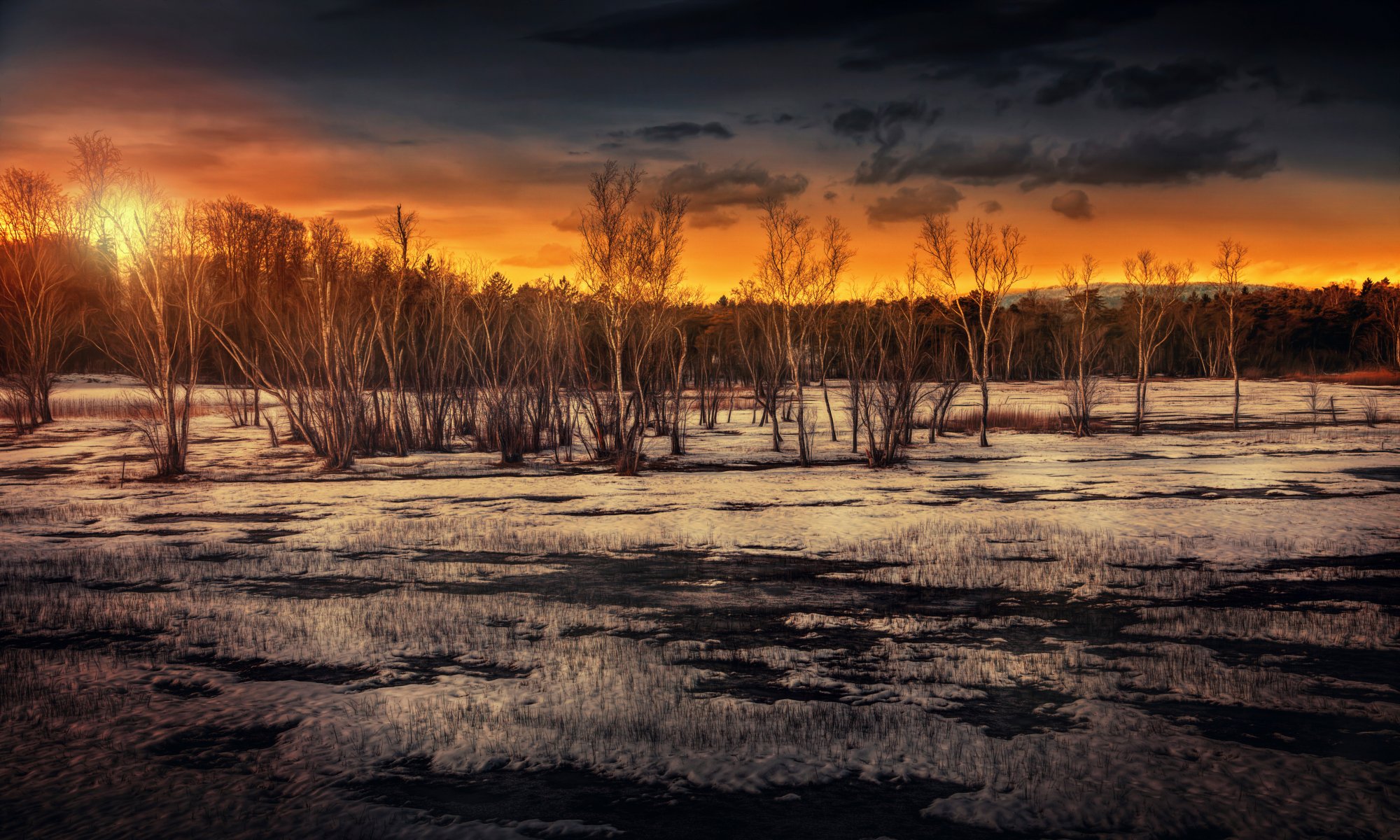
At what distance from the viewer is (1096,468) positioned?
2442 centimetres

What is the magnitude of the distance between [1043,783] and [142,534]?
588 inches

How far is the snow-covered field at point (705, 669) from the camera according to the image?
5.62m

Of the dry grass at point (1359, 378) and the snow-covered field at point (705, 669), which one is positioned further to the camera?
the dry grass at point (1359, 378)

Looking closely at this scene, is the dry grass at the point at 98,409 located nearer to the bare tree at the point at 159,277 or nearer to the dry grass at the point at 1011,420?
the bare tree at the point at 159,277

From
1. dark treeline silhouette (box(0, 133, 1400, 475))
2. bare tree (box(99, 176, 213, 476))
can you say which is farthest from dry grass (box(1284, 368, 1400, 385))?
bare tree (box(99, 176, 213, 476))

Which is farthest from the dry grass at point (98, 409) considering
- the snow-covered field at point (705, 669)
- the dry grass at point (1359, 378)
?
the dry grass at point (1359, 378)

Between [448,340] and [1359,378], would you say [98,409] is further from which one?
[1359,378]

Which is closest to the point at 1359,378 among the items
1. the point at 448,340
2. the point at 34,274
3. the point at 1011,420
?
the point at 1011,420

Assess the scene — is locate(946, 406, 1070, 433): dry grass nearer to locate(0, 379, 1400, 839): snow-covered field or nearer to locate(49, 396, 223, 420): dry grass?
locate(0, 379, 1400, 839): snow-covered field

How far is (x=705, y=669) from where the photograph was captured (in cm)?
816


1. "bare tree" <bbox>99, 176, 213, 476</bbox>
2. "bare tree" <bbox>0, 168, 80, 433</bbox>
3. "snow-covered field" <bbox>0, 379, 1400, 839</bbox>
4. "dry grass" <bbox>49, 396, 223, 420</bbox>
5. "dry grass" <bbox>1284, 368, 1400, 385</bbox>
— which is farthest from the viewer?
"dry grass" <bbox>1284, 368, 1400, 385</bbox>

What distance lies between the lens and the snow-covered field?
18.4ft

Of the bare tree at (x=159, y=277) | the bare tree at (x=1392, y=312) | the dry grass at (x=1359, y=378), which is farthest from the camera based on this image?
the bare tree at (x=1392, y=312)

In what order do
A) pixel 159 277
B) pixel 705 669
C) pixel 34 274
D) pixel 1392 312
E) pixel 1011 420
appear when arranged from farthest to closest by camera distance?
1. pixel 1392 312
2. pixel 1011 420
3. pixel 34 274
4. pixel 159 277
5. pixel 705 669
